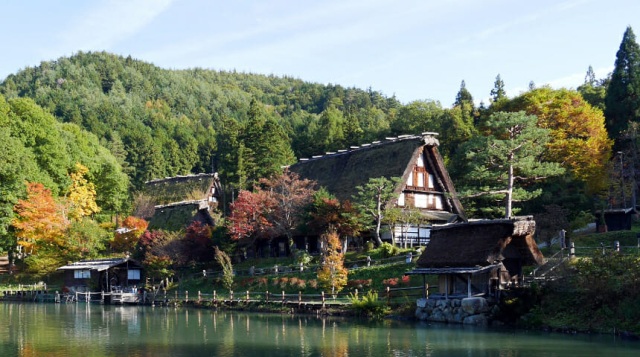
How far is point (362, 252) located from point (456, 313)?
13.5 metres

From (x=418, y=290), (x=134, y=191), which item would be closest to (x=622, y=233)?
(x=418, y=290)

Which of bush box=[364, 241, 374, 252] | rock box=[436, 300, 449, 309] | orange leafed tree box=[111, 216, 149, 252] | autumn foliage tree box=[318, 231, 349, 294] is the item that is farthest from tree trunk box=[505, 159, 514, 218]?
orange leafed tree box=[111, 216, 149, 252]

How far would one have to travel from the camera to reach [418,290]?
35031mm

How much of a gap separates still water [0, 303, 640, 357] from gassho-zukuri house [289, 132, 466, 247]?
13.9 meters

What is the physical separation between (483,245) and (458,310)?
3060 mm

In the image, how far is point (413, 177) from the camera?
47469 millimetres

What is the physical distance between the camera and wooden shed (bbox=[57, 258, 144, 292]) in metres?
52.0

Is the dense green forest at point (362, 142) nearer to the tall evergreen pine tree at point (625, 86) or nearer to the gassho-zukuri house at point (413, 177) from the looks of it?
the tall evergreen pine tree at point (625, 86)

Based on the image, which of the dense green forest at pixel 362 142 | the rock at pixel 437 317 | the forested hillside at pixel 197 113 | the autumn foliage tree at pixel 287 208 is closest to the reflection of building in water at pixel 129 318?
the autumn foliage tree at pixel 287 208

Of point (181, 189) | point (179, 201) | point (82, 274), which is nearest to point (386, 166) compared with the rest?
point (82, 274)

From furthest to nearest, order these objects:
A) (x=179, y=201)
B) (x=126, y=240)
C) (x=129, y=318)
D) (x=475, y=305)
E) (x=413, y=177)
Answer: (x=179, y=201), (x=126, y=240), (x=413, y=177), (x=129, y=318), (x=475, y=305)

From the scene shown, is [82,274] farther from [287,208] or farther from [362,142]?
[362,142]

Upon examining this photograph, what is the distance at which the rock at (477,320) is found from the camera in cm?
2998

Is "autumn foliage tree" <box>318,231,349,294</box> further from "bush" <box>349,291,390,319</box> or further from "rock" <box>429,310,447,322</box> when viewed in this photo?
"rock" <box>429,310,447,322</box>
